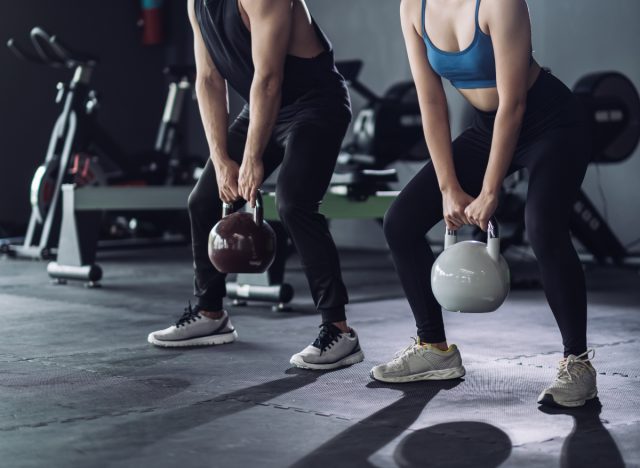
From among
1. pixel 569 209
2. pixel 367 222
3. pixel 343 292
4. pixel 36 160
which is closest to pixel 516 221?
pixel 367 222

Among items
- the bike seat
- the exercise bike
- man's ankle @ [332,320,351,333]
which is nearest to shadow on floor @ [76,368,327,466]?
man's ankle @ [332,320,351,333]

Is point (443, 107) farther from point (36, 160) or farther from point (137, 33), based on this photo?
point (137, 33)

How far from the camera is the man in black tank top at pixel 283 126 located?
2.60 m

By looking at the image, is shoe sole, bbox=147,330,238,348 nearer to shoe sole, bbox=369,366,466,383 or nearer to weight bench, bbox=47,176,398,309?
shoe sole, bbox=369,366,466,383

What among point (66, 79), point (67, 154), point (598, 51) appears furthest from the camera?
point (66, 79)

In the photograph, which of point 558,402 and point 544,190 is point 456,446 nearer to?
point 558,402

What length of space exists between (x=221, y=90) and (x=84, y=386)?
98cm

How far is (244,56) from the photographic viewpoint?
108 inches

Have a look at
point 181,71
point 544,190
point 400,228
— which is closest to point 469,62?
point 544,190

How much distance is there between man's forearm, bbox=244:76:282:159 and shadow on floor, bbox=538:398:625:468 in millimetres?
1039

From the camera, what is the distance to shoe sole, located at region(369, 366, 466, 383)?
2.45 m

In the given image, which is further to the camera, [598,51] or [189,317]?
[598,51]

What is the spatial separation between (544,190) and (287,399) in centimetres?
77

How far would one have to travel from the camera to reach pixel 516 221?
5.32 meters
